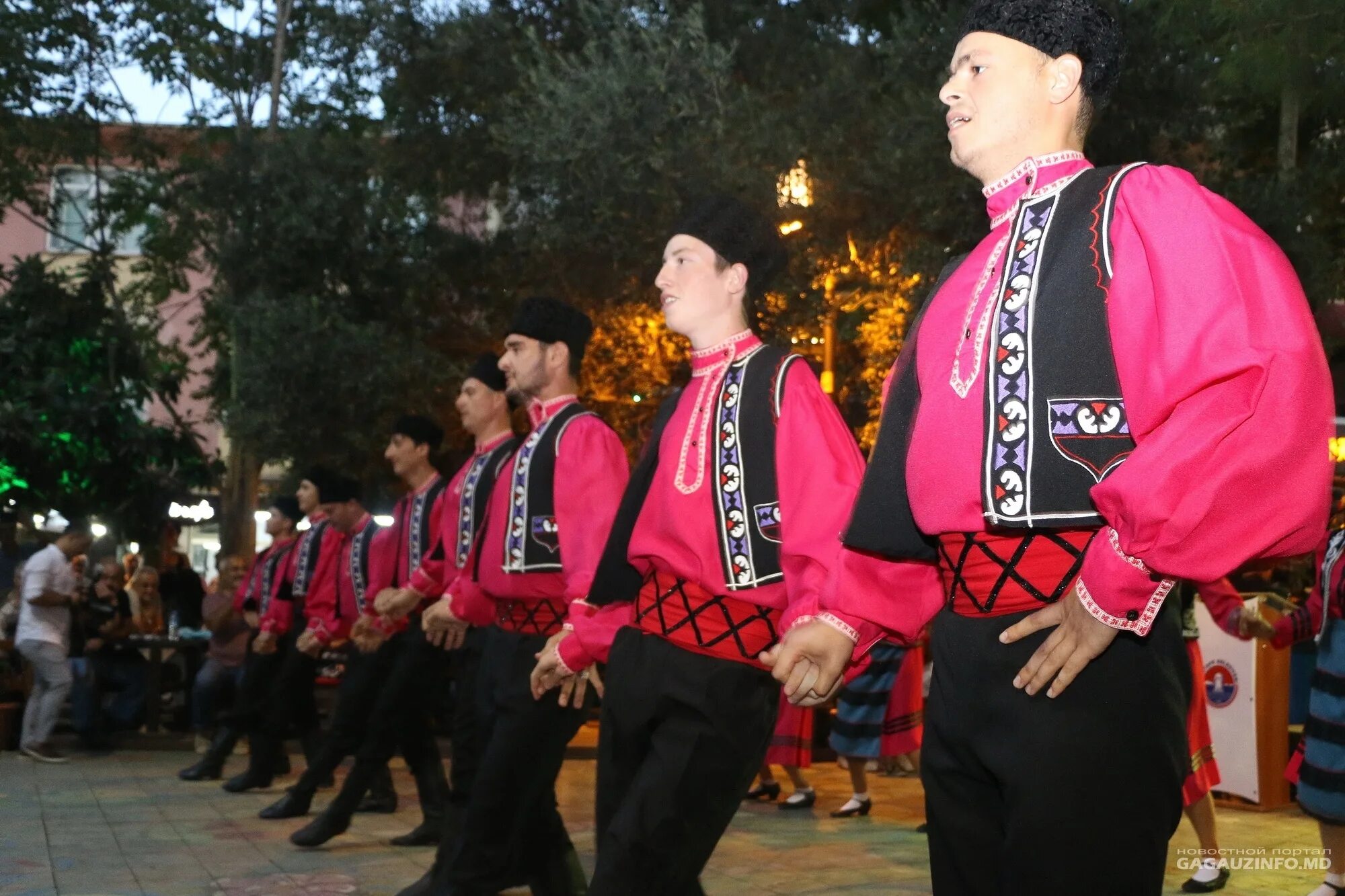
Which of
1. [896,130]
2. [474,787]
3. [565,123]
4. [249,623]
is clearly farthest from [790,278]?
[474,787]

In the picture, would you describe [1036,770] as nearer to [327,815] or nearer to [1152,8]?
[327,815]

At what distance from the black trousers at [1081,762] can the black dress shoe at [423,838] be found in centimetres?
597

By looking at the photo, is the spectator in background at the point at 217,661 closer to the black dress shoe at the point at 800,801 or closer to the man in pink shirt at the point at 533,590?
the black dress shoe at the point at 800,801

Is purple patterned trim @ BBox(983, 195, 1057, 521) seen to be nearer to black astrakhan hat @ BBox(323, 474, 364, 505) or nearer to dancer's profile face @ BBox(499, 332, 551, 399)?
dancer's profile face @ BBox(499, 332, 551, 399)

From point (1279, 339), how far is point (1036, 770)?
0.66 m

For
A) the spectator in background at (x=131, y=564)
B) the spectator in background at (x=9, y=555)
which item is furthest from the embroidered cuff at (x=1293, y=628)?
the spectator in background at (x=131, y=564)

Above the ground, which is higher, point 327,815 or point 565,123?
point 565,123

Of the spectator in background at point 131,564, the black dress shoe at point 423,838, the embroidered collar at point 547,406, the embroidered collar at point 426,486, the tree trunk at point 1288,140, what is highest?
the tree trunk at point 1288,140

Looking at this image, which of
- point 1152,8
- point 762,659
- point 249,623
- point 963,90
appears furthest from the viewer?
point 249,623

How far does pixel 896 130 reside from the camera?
10.7 meters

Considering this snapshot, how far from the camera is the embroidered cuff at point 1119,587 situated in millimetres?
2049

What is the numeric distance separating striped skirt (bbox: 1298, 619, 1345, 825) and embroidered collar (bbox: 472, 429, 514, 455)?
11.8 ft

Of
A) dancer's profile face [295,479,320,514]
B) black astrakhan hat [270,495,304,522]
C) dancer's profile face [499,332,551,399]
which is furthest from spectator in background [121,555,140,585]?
dancer's profile face [499,332,551,399]

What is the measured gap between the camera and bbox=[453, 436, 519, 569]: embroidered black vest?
6.48 m
